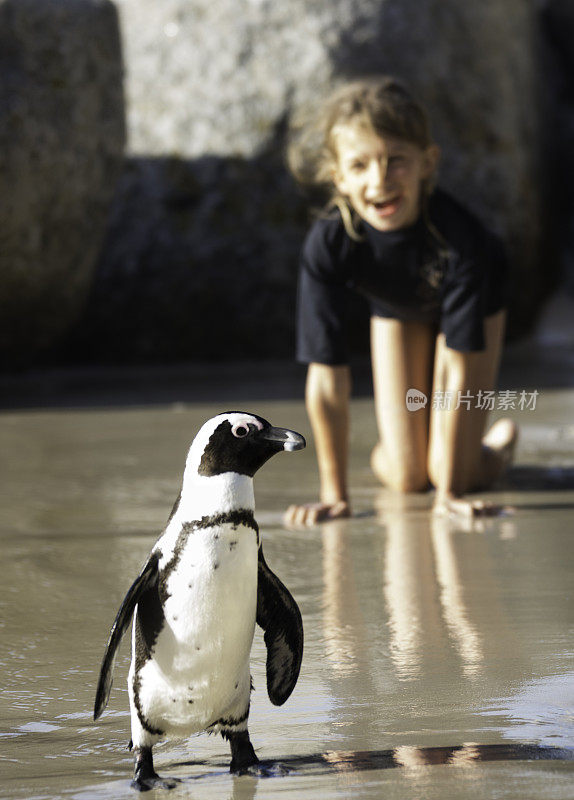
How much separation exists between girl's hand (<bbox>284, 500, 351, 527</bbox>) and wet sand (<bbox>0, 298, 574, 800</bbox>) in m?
0.05

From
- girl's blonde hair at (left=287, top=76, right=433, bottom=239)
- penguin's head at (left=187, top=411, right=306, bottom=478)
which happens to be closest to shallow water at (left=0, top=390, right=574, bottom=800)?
penguin's head at (left=187, top=411, right=306, bottom=478)

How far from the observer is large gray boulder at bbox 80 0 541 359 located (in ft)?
26.5

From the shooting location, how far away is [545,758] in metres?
1.71

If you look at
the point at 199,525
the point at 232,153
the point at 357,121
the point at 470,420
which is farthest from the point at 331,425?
the point at 232,153

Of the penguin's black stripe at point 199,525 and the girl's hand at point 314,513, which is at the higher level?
the penguin's black stripe at point 199,525

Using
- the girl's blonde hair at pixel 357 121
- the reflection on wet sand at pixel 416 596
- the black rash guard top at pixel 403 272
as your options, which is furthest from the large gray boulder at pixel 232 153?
the reflection on wet sand at pixel 416 596

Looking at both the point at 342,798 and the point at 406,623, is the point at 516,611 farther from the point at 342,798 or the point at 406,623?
the point at 342,798

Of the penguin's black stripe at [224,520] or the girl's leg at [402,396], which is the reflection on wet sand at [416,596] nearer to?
the girl's leg at [402,396]

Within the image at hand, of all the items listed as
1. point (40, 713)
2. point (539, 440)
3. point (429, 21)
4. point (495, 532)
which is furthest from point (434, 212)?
point (429, 21)

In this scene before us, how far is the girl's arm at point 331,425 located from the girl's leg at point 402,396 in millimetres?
387

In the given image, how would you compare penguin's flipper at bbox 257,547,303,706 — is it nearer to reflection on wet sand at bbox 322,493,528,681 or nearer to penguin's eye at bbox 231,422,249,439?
penguin's eye at bbox 231,422,249,439

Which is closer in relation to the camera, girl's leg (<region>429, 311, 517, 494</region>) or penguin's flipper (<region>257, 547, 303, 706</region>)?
penguin's flipper (<region>257, 547, 303, 706</region>)

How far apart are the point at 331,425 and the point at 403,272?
555mm

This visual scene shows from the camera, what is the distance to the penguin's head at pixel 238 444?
5.64ft
